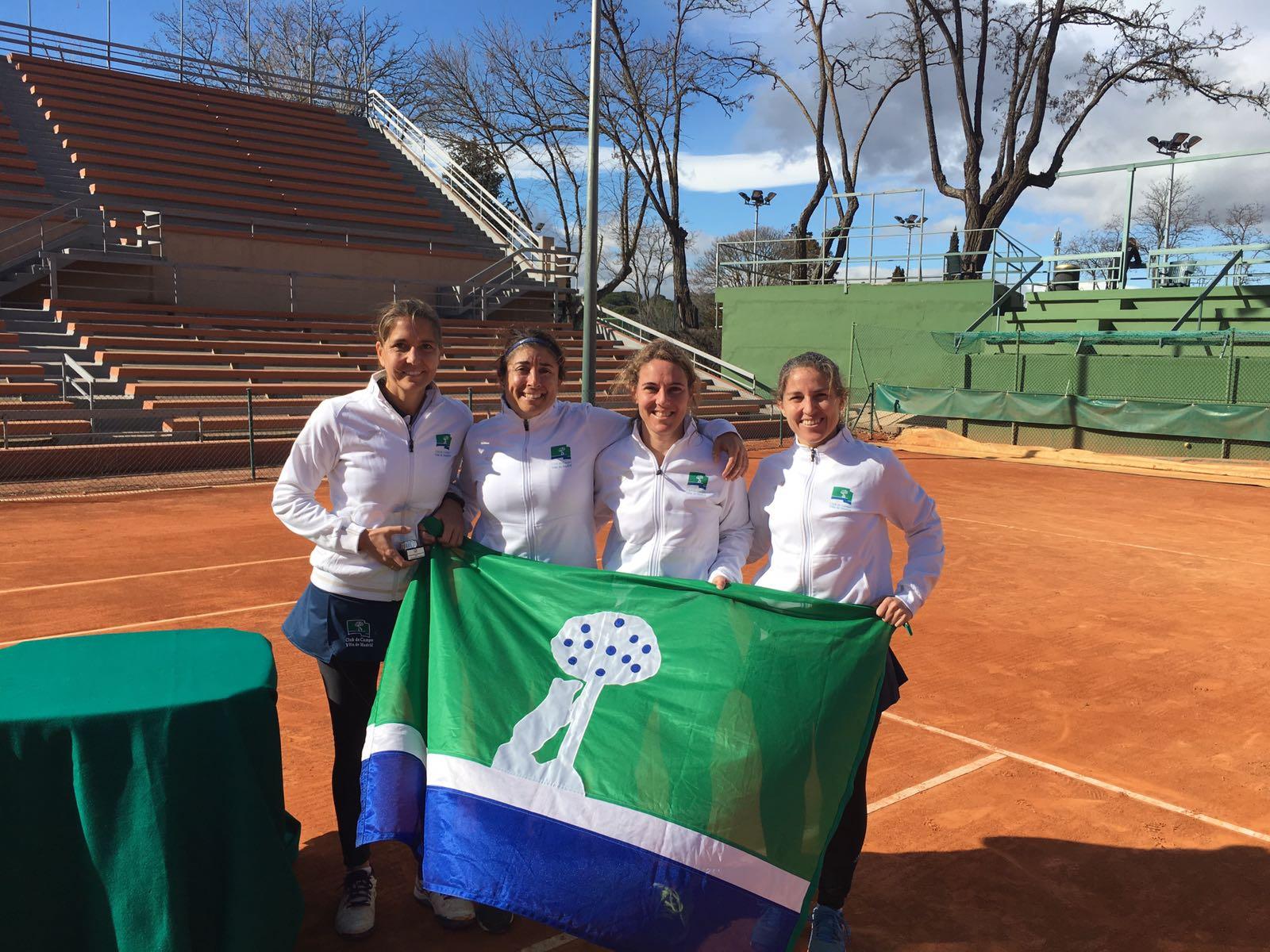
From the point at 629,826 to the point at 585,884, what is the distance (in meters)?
0.22

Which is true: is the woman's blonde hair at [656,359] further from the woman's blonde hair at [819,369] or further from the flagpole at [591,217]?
the flagpole at [591,217]

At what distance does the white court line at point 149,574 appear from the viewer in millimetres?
8477

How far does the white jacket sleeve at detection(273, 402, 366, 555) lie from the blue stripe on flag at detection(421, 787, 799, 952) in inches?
36.0

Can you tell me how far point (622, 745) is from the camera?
321 cm

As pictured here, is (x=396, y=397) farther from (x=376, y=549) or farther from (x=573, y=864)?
(x=573, y=864)

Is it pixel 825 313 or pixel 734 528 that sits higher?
pixel 825 313

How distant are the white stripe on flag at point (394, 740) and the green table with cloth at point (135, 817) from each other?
1.30 feet

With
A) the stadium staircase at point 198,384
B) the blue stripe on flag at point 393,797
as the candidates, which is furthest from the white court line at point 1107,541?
the blue stripe on flag at point 393,797

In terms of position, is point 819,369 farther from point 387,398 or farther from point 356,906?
point 356,906

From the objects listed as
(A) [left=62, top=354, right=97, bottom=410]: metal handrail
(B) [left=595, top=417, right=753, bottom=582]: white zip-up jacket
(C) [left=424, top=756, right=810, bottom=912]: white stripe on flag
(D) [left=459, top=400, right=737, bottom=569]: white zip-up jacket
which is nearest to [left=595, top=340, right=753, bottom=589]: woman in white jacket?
(B) [left=595, top=417, right=753, bottom=582]: white zip-up jacket

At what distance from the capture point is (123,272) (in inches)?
941

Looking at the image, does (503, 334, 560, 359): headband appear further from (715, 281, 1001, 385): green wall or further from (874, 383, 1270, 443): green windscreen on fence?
(715, 281, 1001, 385): green wall

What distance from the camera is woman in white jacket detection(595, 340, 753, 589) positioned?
3480 mm

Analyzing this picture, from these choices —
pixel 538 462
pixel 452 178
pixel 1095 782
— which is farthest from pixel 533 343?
pixel 452 178
